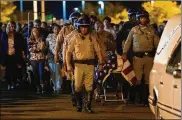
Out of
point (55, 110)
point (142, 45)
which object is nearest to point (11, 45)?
point (55, 110)

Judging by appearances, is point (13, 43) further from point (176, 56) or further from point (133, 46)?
point (176, 56)

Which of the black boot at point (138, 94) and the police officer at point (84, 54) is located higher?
the police officer at point (84, 54)

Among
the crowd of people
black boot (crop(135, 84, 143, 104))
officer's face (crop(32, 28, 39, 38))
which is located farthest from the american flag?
officer's face (crop(32, 28, 39, 38))

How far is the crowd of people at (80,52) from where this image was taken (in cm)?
1212

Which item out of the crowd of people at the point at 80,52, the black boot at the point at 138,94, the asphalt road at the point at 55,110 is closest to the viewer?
the asphalt road at the point at 55,110

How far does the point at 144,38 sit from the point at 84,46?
5.04 feet

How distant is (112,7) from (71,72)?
57.3 meters

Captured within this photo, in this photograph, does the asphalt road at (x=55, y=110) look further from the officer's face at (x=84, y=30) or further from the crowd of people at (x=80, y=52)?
the officer's face at (x=84, y=30)

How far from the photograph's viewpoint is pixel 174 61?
870 cm

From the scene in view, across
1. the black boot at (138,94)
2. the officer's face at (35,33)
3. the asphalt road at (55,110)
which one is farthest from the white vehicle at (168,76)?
the officer's face at (35,33)

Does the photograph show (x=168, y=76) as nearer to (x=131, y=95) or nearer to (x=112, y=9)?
(x=131, y=95)

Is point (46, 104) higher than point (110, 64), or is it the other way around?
point (110, 64)

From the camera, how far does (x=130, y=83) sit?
13.4 m

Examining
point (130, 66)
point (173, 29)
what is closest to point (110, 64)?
point (130, 66)
